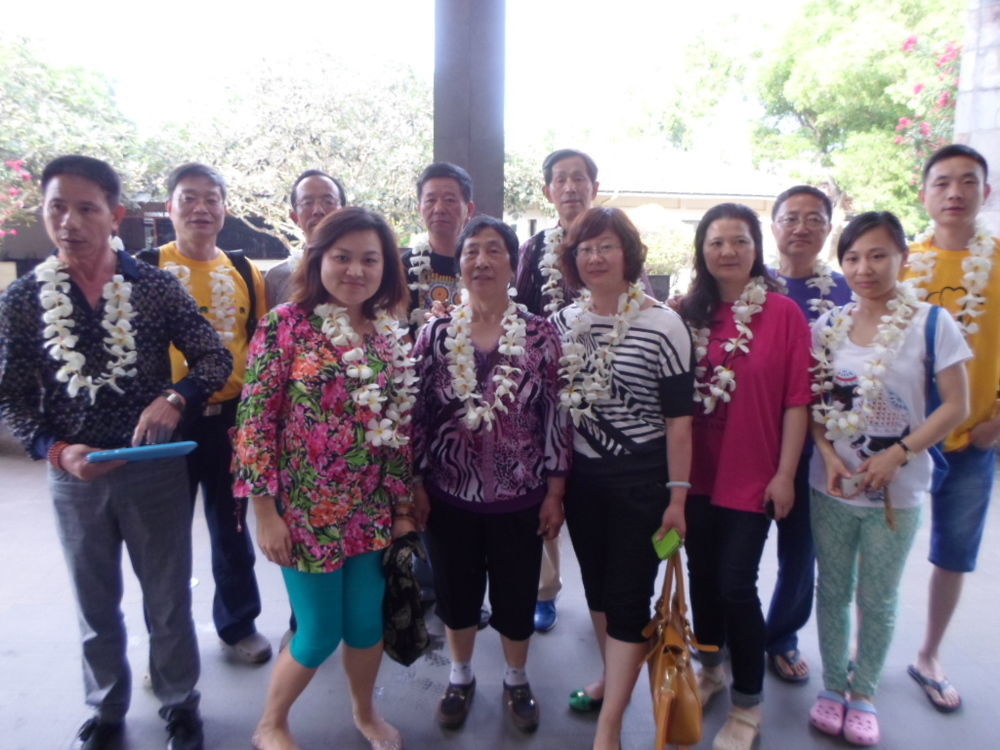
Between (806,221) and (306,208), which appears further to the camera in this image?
(306,208)

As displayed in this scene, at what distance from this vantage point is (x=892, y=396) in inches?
86.1

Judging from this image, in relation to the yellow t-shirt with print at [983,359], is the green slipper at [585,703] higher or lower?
lower

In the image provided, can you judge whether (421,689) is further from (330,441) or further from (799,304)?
(799,304)

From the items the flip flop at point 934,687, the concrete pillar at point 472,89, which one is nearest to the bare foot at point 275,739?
the flip flop at point 934,687

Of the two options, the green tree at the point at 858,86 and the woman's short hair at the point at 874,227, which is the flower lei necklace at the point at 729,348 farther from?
the green tree at the point at 858,86

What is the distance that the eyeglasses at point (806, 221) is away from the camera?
2598mm

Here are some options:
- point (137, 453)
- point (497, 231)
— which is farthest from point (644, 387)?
point (137, 453)

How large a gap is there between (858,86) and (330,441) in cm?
1486

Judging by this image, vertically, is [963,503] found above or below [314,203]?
below

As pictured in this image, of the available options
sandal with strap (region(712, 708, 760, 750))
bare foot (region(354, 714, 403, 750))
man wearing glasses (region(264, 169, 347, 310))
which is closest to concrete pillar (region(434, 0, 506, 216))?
man wearing glasses (region(264, 169, 347, 310))

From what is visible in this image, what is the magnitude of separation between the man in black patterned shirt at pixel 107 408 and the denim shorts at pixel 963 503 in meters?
2.63

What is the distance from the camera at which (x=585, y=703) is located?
249cm

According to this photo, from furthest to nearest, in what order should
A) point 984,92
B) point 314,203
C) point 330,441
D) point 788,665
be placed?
point 984,92 → point 314,203 → point 788,665 → point 330,441

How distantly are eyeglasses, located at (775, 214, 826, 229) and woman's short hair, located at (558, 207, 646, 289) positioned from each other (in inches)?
31.0
